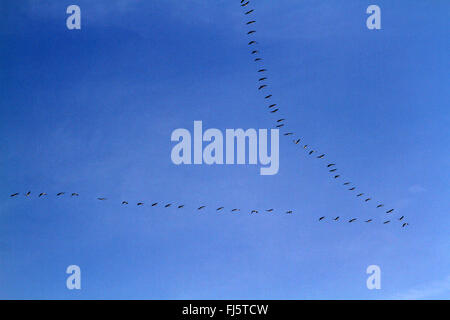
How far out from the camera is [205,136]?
14.0 m
